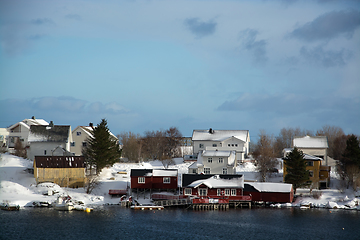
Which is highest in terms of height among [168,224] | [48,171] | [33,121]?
[33,121]

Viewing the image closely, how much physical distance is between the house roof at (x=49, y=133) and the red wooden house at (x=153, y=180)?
2025 cm

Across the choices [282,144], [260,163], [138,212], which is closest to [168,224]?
[138,212]

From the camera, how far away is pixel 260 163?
80.0 meters

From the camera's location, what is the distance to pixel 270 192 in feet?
225

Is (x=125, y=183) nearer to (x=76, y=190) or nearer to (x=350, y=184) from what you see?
(x=76, y=190)

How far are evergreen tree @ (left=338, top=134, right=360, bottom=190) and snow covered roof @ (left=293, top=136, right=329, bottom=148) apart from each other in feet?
24.3

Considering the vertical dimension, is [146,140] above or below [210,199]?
above

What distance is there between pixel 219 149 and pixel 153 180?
81.7ft

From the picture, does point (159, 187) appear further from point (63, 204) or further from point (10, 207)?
point (10, 207)

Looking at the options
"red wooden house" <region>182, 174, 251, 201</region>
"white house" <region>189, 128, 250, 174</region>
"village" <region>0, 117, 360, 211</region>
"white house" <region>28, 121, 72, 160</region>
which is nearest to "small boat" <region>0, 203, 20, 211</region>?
"village" <region>0, 117, 360, 211</region>

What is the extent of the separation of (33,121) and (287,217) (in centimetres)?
7510

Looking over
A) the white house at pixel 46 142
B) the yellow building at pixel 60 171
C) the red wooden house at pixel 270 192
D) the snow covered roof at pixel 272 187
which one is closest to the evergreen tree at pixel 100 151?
the yellow building at pixel 60 171

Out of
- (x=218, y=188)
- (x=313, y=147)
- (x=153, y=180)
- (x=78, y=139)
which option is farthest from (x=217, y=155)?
(x=78, y=139)

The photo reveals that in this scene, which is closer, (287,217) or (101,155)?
(287,217)
